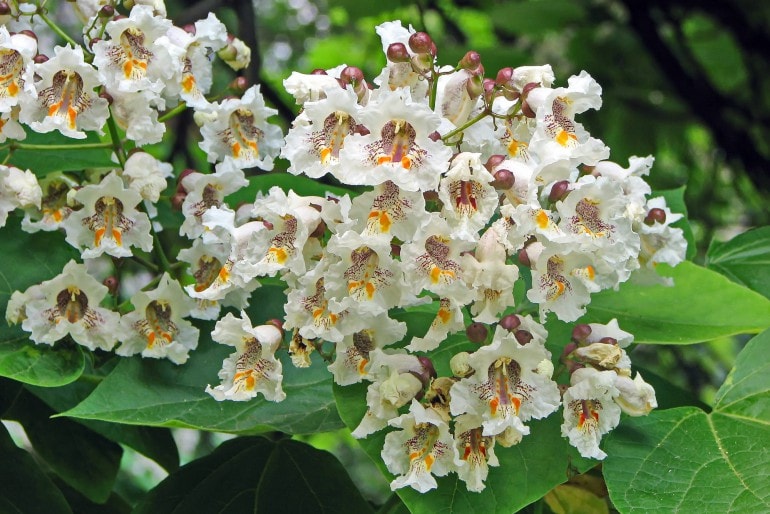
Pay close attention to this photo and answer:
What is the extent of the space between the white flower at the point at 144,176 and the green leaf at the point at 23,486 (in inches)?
16.4

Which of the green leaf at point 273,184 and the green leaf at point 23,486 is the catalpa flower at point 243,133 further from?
the green leaf at point 23,486

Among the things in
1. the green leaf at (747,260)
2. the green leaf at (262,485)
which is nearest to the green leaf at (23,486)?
the green leaf at (262,485)

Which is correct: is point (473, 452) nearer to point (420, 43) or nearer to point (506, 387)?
point (506, 387)

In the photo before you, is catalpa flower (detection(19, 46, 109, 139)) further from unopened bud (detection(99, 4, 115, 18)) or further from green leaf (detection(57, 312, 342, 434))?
green leaf (detection(57, 312, 342, 434))

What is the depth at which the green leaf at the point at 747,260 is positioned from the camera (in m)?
1.62

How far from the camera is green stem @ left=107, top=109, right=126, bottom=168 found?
132 cm

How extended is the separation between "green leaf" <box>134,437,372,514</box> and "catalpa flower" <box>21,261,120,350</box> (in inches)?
9.0

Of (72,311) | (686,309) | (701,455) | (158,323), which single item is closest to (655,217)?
(686,309)

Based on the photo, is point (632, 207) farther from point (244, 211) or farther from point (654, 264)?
point (244, 211)

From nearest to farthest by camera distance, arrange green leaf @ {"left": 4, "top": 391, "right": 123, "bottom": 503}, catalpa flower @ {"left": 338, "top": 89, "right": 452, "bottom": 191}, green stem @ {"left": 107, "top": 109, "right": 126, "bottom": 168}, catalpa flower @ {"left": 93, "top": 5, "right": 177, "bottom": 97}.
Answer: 1. catalpa flower @ {"left": 338, "top": 89, "right": 452, "bottom": 191}
2. catalpa flower @ {"left": 93, "top": 5, "right": 177, "bottom": 97}
3. green stem @ {"left": 107, "top": 109, "right": 126, "bottom": 168}
4. green leaf @ {"left": 4, "top": 391, "right": 123, "bottom": 503}

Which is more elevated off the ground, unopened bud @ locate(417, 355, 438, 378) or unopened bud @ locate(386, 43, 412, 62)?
unopened bud @ locate(386, 43, 412, 62)

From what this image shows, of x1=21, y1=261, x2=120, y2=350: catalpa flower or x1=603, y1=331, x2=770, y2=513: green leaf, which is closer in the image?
x1=603, y1=331, x2=770, y2=513: green leaf

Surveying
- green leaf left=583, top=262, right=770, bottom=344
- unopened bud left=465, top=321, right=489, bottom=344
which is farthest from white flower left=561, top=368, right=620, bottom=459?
green leaf left=583, top=262, right=770, bottom=344

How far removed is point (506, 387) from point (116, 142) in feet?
2.16
